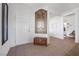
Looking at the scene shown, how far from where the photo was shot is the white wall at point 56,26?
1806 mm

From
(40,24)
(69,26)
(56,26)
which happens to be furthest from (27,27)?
(69,26)

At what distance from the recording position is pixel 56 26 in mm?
1833

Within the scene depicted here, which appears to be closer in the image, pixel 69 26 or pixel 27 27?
pixel 69 26

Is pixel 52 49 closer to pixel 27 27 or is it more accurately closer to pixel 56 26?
pixel 56 26

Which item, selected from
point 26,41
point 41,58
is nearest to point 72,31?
point 41,58

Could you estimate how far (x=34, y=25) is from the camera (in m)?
1.94

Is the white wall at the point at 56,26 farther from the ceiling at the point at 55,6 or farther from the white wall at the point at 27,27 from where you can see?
the white wall at the point at 27,27

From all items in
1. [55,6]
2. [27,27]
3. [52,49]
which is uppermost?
[55,6]

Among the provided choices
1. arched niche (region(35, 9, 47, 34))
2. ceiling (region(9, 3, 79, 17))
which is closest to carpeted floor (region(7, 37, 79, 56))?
arched niche (region(35, 9, 47, 34))

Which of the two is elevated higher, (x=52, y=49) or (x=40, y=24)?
(x=40, y=24)

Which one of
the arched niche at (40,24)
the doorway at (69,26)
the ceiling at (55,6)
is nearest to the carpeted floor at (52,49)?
the doorway at (69,26)

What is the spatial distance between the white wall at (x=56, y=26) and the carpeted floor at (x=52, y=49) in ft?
0.37

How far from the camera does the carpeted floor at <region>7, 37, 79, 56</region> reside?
5.82ft

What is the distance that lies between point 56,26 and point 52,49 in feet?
1.40
